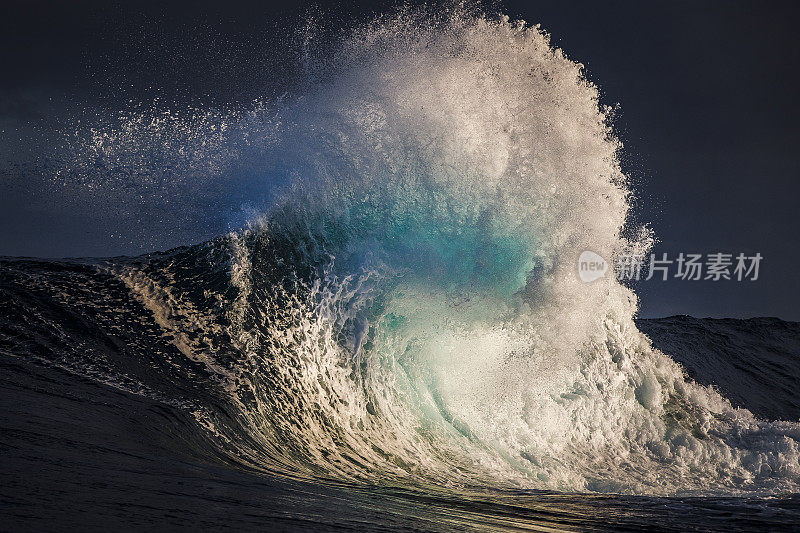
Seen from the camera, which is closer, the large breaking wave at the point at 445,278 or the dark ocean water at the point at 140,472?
the dark ocean water at the point at 140,472

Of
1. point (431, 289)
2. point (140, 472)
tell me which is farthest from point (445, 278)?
point (140, 472)

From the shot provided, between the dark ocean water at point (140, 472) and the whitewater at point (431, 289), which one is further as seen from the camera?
the whitewater at point (431, 289)

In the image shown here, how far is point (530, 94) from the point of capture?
306 inches

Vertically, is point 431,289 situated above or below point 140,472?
above

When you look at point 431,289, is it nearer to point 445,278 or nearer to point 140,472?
point 445,278

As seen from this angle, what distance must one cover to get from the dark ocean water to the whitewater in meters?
0.10

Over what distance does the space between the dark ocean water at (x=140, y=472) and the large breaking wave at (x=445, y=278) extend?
1.74 feet

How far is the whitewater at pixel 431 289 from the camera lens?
605 cm

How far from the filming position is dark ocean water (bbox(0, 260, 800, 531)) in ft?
6.68

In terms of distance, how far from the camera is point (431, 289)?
7.29 metres

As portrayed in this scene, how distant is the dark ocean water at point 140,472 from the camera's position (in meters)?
2.04

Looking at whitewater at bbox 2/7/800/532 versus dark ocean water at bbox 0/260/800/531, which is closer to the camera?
dark ocean water at bbox 0/260/800/531

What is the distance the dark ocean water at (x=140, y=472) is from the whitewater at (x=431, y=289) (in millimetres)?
99

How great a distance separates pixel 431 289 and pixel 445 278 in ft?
0.73
